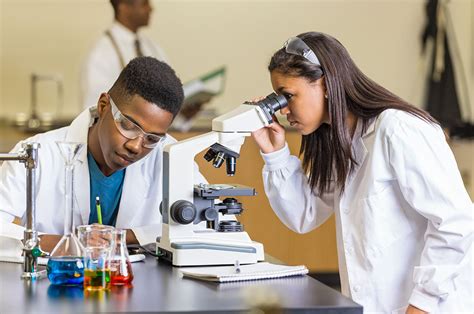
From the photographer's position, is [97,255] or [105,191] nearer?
[97,255]

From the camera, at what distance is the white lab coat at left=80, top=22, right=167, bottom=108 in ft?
15.5

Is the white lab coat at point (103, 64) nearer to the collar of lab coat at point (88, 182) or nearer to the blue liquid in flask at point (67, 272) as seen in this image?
the collar of lab coat at point (88, 182)

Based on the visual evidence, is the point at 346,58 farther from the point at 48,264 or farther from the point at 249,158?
the point at 249,158

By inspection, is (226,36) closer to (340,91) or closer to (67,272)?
(340,91)

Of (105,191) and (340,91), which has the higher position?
(340,91)

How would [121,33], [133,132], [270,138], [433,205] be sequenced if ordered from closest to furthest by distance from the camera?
[433,205], [133,132], [270,138], [121,33]

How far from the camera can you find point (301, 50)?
2.26m

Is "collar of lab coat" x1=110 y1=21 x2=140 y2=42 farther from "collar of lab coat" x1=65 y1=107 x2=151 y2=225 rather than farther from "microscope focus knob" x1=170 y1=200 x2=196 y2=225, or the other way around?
"microscope focus knob" x1=170 y1=200 x2=196 y2=225

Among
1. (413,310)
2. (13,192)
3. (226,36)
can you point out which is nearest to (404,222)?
(413,310)

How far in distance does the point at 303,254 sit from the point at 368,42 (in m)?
2.08

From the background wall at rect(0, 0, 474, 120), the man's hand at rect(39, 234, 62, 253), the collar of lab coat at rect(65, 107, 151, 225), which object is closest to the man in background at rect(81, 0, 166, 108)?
the background wall at rect(0, 0, 474, 120)

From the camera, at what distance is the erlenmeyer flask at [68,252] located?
1897 millimetres

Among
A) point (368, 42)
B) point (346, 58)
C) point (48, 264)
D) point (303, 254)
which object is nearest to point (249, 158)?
point (303, 254)

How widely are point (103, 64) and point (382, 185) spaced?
2.87 meters
